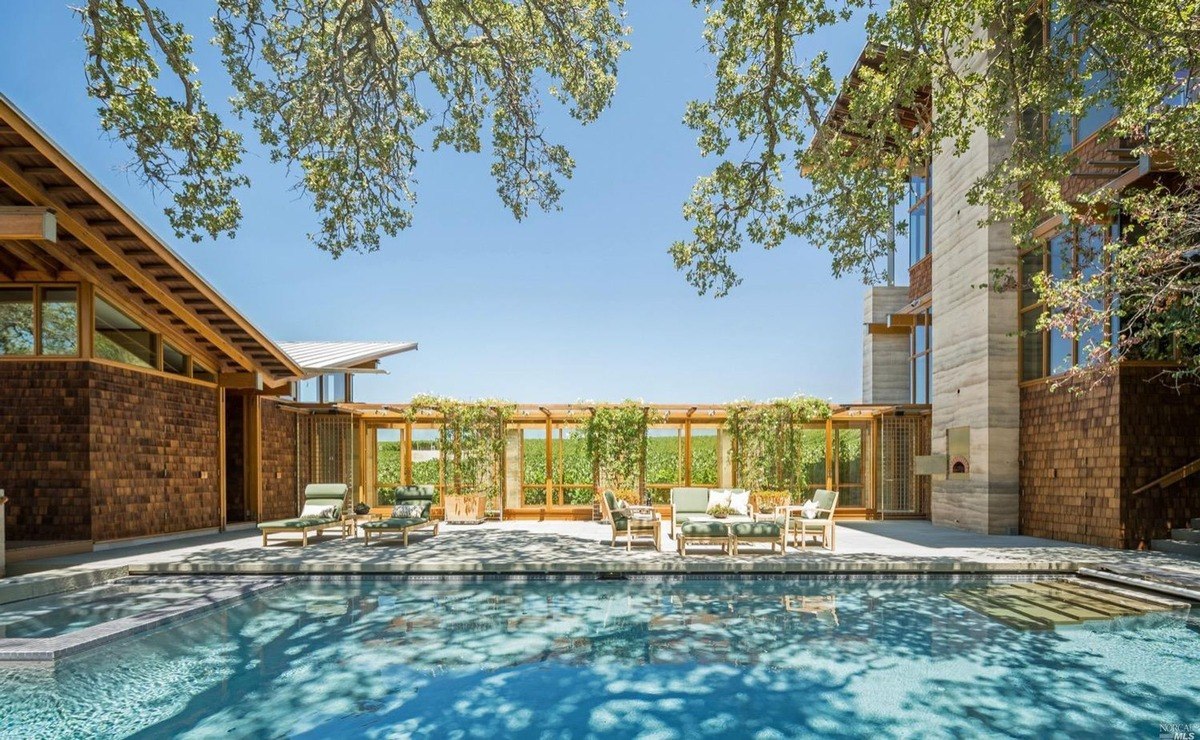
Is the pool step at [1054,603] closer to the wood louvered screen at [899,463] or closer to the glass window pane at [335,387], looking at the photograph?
the wood louvered screen at [899,463]

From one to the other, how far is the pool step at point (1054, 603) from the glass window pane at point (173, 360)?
12.3 m

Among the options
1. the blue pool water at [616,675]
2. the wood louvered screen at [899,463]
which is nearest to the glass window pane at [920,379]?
the wood louvered screen at [899,463]

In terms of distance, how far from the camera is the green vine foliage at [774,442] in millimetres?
14164

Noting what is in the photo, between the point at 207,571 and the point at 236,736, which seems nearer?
the point at 236,736

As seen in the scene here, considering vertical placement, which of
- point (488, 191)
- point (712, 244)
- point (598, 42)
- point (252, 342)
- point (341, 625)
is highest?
point (598, 42)

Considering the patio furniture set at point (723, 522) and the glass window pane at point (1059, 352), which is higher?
the glass window pane at point (1059, 352)

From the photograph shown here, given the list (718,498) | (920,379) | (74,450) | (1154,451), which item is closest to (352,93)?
(74,450)

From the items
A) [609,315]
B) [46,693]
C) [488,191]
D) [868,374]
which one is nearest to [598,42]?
[488,191]

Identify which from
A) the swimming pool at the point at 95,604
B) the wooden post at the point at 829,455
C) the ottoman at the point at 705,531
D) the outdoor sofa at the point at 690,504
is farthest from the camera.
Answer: the wooden post at the point at 829,455

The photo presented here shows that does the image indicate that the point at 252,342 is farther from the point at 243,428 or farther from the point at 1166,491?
the point at 1166,491

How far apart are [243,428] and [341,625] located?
8.07m

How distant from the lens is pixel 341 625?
6.54 metres

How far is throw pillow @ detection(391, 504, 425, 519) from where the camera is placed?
36.9 ft

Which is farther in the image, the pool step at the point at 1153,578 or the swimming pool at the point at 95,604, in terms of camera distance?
the pool step at the point at 1153,578
